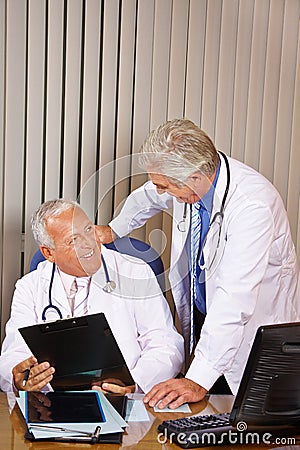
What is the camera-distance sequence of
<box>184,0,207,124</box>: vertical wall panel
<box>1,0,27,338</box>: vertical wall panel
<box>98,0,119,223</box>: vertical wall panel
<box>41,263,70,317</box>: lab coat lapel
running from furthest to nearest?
<box>184,0,207,124</box>: vertical wall panel
<box>98,0,119,223</box>: vertical wall panel
<box>1,0,27,338</box>: vertical wall panel
<box>41,263,70,317</box>: lab coat lapel

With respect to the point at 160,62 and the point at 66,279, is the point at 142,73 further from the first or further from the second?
the point at 66,279

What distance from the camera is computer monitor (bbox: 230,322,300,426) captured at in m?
1.59

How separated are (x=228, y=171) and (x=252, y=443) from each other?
0.87m

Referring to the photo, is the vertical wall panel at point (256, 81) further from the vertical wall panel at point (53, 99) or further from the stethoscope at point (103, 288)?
the stethoscope at point (103, 288)

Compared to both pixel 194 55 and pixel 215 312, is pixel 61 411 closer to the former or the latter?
pixel 215 312

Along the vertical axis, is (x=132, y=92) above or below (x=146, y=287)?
above

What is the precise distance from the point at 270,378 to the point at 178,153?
0.72m

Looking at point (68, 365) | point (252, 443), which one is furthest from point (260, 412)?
point (68, 365)

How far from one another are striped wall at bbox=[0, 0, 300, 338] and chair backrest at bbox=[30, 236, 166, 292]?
439mm

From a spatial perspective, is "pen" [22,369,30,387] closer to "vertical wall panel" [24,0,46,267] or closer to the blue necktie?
the blue necktie

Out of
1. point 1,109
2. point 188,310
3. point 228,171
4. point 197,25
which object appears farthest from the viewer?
point 197,25

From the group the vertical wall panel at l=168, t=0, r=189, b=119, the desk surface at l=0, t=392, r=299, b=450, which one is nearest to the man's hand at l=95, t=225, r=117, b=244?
the desk surface at l=0, t=392, r=299, b=450

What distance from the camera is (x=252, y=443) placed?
5.61 feet

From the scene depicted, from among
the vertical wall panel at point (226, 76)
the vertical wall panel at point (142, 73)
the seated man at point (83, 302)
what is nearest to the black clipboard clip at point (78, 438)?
the seated man at point (83, 302)
